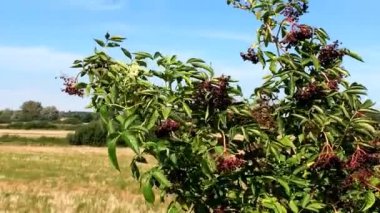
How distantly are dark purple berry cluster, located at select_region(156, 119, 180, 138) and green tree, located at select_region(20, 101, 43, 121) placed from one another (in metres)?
134

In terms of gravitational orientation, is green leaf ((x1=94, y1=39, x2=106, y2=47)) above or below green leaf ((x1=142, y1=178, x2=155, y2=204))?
above

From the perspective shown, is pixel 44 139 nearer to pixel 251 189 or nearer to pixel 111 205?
pixel 111 205

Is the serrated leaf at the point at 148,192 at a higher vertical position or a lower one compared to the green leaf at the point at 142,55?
lower

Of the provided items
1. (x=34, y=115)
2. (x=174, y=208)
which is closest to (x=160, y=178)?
(x=174, y=208)

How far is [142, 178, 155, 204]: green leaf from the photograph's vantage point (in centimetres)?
235

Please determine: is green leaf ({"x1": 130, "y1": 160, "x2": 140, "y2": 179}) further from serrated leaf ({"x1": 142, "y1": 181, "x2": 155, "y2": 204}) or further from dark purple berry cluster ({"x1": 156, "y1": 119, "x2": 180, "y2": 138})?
serrated leaf ({"x1": 142, "y1": 181, "x2": 155, "y2": 204})

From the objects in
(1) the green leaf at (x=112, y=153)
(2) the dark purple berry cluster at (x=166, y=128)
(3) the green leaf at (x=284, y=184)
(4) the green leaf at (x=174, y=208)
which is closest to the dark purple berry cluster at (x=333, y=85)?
(3) the green leaf at (x=284, y=184)

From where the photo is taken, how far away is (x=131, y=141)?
7.61 ft

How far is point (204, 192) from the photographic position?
306 centimetres

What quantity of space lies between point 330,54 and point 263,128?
54cm

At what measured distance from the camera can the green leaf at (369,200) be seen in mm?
2875

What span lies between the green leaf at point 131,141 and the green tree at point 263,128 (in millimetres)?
430

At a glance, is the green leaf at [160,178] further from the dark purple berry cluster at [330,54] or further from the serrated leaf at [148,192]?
the dark purple berry cluster at [330,54]

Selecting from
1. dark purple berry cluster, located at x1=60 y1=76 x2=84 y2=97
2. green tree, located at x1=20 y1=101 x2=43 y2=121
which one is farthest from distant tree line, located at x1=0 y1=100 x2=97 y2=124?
dark purple berry cluster, located at x1=60 y1=76 x2=84 y2=97
